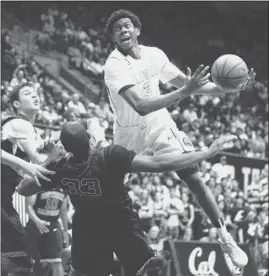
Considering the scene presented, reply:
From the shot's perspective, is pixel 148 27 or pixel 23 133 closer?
pixel 23 133

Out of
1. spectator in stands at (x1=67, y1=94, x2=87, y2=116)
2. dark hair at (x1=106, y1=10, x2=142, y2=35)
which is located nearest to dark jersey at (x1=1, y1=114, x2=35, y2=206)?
dark hair at (x1=106, y1=10, x2=142, y2=35)

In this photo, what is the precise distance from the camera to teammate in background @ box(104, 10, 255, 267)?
20.8ft

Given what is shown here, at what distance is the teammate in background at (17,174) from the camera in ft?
19.9

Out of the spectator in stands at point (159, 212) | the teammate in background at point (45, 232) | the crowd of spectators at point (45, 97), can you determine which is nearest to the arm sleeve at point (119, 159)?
the teammate in background at point (45, 232)

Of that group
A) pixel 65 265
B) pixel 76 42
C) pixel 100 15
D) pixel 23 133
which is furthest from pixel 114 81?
pixel 100 15

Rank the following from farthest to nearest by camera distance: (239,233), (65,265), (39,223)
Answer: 1. (239,233)
2. (65,265)
3. (39,223)

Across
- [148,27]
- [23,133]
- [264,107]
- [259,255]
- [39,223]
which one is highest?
[148,27]

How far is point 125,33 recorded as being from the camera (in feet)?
20.9

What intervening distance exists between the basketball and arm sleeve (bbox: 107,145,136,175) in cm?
149

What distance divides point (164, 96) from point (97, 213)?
1.18 metres

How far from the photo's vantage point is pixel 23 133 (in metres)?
6.30

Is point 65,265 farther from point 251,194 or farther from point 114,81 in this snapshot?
point 251,194

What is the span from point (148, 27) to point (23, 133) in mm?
23099

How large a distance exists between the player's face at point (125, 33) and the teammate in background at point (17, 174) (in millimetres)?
1042
